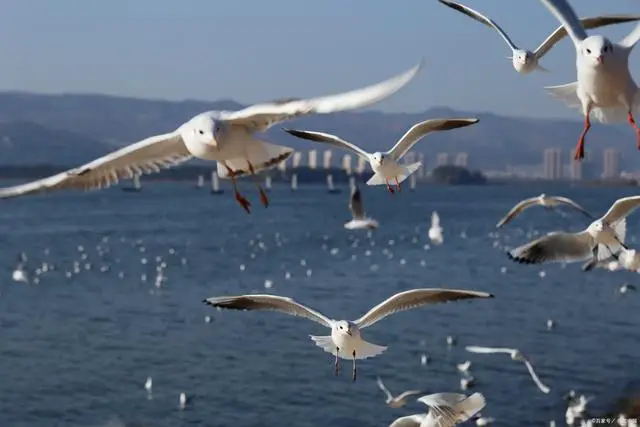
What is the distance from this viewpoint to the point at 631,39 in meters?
7.14

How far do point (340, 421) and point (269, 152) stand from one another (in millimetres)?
9002

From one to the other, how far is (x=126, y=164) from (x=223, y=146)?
4.54 ft

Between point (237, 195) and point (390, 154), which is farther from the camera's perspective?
point (390, 154)

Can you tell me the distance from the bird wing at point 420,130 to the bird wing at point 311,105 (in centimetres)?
136

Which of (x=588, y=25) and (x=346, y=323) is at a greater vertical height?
(x=588, y=25)

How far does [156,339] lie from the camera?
71.8 ft

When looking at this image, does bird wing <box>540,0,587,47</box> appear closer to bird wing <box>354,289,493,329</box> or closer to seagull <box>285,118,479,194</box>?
seagull <box>285,118,479,194</box>

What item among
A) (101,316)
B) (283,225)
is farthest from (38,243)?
(101,316)

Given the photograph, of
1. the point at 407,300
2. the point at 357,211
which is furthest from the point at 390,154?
the point at 357,211

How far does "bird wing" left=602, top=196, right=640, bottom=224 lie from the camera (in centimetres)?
910

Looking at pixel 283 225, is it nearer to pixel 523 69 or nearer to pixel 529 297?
pixel 529 297

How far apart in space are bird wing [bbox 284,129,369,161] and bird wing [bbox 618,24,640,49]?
2.24m

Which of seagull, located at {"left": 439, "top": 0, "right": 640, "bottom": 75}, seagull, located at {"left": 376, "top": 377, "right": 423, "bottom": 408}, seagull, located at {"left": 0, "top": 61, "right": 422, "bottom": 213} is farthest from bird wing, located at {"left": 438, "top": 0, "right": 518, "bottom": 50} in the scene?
seagull, located at {"left": 376, "top": 377, "right": 423, "bottom": 408}

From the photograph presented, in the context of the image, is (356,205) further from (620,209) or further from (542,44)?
(542,44)
